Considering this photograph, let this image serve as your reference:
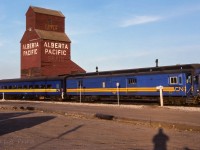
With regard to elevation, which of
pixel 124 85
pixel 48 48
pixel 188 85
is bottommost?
pixel 188 85

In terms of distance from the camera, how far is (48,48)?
218 ft

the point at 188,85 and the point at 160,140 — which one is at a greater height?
the point at 188,85

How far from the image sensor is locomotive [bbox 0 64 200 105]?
30.1 m

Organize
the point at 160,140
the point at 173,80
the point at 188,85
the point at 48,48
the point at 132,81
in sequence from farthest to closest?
1. the point at 48,48
2. the point at 132,81
3. the point at 173,80
4. the point at 188,85
5. the point at 160,140

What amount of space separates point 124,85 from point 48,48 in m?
33.9

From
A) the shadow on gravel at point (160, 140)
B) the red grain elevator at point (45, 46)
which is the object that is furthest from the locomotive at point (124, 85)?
the shadow on gravel at point (160, 140)

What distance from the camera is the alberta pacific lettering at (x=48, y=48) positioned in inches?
2606

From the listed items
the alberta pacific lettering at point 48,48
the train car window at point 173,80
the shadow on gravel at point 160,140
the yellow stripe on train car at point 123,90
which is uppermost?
the alberta pacific lettering at point 48,48

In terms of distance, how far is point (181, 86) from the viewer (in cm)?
3008

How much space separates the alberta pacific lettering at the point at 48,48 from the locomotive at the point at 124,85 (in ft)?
50.1

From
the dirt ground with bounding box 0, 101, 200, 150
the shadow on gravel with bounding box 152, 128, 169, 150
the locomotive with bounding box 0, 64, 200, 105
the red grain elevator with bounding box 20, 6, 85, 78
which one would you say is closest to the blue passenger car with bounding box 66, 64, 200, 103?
the locomotive with bounding box 0, 64, 200, 105

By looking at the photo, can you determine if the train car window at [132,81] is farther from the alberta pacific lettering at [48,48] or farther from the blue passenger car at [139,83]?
the alberta pacific lettering at [48,48]

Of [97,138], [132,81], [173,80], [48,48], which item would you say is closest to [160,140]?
[97,138]

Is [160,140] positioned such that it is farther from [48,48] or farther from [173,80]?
[48,48]
